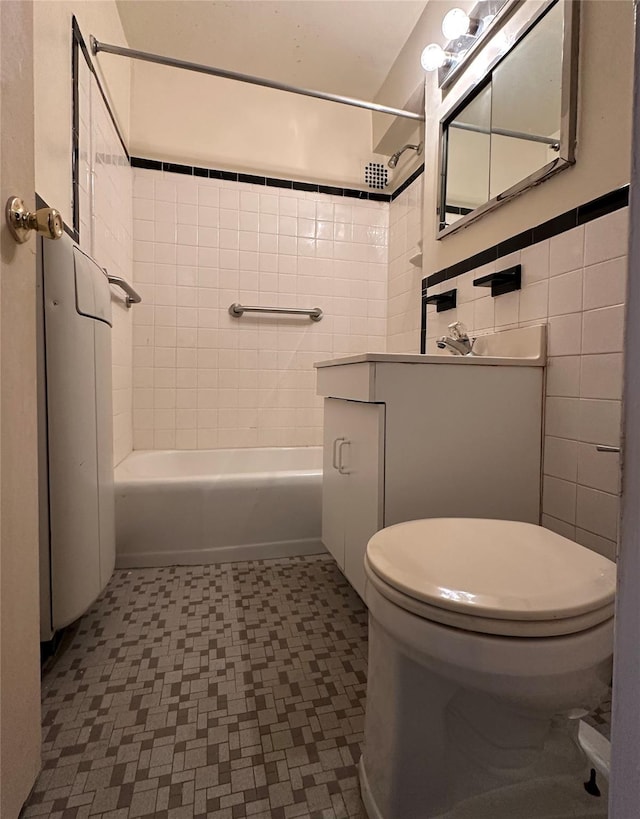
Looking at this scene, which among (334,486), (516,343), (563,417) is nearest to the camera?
(563,417)

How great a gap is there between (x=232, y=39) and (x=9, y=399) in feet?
7.54

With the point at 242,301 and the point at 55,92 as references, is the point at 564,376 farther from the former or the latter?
the point at 242,301

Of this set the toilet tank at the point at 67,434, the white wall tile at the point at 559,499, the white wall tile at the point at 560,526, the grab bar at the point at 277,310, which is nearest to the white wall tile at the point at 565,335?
the white wall tile at the point at 559,499

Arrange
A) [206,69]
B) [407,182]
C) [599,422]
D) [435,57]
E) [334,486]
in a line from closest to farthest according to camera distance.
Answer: [599,422], [334,486], [435,57], [206,69], [407,182]

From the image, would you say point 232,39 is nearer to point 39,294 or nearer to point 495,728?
point 39,294

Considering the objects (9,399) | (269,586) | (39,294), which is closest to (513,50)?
(39,294)

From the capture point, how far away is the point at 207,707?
2.99 feet

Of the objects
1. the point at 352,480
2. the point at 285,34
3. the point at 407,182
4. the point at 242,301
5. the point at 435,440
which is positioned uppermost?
the point at 285,34

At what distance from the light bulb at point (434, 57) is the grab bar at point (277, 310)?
1.21 m

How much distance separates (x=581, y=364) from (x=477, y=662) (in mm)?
833

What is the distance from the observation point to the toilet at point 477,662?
52cm

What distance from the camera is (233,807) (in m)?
0.70

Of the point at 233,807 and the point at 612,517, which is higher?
the point at 612,517

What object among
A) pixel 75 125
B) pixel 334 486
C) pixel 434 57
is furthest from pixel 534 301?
pixel 75 125
